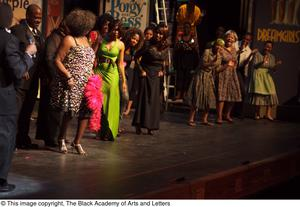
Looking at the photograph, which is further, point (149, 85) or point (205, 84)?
point (205, 84)

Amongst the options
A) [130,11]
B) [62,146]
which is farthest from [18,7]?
[62,146]

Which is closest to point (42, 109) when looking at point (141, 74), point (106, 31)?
point (106, 31)

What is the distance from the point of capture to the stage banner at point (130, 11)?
16.4 metres

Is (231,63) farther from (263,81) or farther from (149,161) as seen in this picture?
(149,161)

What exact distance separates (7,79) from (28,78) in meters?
2.34

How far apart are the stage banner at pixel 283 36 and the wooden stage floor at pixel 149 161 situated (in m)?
2.55

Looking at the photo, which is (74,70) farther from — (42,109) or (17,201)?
(17,201)

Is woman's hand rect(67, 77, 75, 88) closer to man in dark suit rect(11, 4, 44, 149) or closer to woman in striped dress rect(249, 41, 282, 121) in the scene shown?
man in dark suit rect(11, 4, 44, 149)

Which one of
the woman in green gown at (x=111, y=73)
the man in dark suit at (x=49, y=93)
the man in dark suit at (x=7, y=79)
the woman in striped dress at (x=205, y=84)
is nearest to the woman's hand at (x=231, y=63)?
the woman in striped dress at (x=205, y=84)

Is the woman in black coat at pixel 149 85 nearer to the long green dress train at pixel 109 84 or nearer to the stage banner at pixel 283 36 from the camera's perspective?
the long green dress train at pixel 109 84

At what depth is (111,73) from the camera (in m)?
11.1

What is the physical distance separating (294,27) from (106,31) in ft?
20.9

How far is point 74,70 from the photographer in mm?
9430

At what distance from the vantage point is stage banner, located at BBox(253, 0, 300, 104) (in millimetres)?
16359
